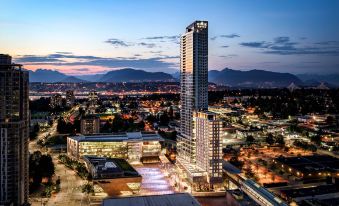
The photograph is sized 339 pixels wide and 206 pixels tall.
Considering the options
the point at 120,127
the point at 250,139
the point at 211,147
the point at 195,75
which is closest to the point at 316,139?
the point at 250,139

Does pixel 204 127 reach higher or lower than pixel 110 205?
higher

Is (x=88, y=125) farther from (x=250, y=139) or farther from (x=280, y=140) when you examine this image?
(x=280, y=140)

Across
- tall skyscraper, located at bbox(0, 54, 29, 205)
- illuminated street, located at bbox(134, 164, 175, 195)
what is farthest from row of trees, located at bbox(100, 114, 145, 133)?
tall skyscraper, located at bbox(0, 54, 29, 205)

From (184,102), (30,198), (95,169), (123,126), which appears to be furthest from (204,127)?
(123,126)

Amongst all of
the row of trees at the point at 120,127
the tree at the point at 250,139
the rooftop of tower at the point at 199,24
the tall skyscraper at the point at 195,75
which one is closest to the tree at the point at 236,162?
the tall skyscraper at the point at 195,75

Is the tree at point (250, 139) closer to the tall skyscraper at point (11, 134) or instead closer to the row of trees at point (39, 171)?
the row of trees at point (39, 171)

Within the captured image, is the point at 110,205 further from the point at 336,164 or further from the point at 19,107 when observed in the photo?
the point at 336,164

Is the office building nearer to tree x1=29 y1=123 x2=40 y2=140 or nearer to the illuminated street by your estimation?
tree x1=29 y1=123 x2=40 y2=140
